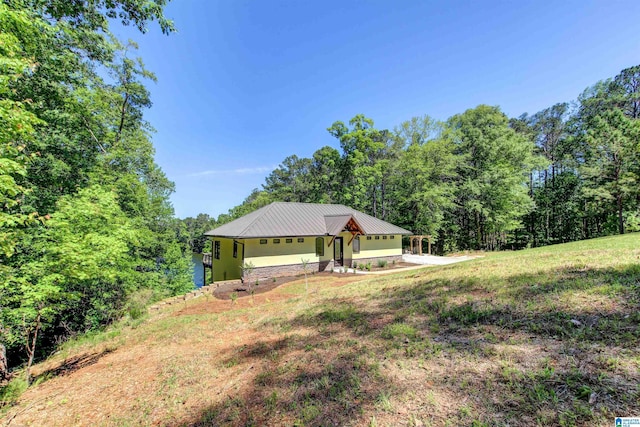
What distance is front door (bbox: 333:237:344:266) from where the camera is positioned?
64.1 feet

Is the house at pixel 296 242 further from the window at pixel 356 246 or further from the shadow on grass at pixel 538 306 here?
the shadow on grass at pixel 538 306

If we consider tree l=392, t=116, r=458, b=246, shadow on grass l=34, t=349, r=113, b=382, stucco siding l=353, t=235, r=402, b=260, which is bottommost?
shadow on grass l=34, t=349, r=113, b=382

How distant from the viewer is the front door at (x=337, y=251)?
19.5 meters

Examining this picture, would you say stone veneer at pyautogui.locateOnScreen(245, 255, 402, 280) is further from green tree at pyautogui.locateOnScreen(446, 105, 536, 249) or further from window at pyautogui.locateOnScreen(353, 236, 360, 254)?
green tree at pyautogui.locateOnScreen(446, 105, 536, 249)

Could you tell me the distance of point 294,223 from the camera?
18.4 meters

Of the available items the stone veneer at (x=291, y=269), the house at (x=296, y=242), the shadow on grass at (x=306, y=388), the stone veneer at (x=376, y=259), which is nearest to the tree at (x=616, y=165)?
the stone veneer at (x=376, y=259)

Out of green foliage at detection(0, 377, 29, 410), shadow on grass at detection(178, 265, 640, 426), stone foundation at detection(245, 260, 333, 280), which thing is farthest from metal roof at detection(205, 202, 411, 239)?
shadow on grass at detection(178, 265, 640, 426)

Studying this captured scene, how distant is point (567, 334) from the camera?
338cm

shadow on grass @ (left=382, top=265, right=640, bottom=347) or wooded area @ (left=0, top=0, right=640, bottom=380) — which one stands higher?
wooded area @ (left=0, top=0, right=640, bottom=380)

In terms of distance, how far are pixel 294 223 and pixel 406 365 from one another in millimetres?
15283

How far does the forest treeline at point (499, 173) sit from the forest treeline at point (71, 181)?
18.7 m

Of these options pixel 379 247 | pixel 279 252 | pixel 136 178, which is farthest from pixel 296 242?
pixel 136 178

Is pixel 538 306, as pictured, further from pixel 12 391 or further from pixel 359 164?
pixel 359 164

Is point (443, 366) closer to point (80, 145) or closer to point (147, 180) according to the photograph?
point (80, 145)
